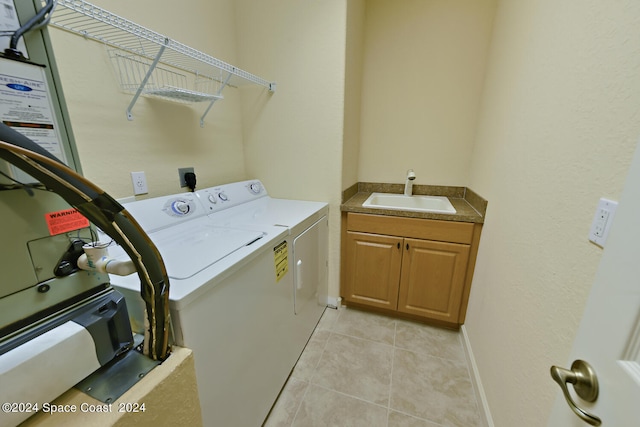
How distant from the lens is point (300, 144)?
6.56 ft

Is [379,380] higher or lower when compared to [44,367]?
lower

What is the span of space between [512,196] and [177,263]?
1487 mm

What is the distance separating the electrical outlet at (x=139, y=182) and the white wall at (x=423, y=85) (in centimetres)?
180

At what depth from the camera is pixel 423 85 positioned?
2.19 metres

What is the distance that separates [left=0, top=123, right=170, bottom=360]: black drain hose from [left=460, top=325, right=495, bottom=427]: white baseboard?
1522 mm

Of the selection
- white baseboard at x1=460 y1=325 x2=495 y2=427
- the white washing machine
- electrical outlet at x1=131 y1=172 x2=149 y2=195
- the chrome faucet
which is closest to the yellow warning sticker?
the white washing machine

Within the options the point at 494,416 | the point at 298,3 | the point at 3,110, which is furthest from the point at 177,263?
the point at 298,3

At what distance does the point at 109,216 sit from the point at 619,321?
3.15 ft

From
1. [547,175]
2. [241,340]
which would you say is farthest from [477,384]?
[241,340]

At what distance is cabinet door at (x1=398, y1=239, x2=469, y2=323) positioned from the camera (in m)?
1.81

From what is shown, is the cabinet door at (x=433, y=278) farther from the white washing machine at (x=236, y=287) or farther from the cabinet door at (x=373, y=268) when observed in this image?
the white washing machine at (x=236, y=287)

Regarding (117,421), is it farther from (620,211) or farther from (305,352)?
(305,352)

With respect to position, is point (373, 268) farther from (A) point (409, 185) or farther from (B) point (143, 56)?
(B) point (143, 56)

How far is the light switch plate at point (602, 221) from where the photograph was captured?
617 millimetres
